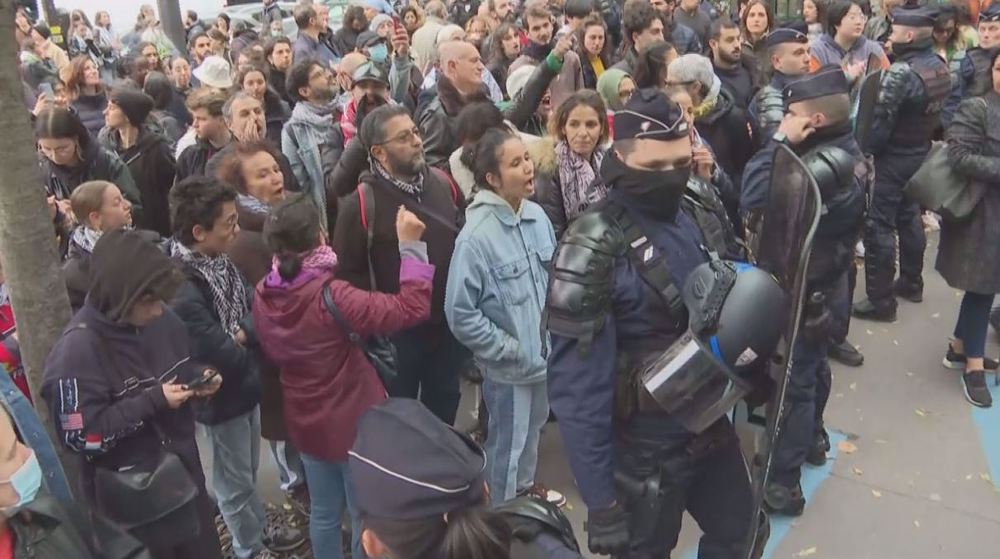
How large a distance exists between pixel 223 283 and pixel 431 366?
4.14ft

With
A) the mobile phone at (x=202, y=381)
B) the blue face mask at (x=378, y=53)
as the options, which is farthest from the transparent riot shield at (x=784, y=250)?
the blue face mask at (x=378, y=53)

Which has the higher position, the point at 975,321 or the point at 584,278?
the point at 584,278

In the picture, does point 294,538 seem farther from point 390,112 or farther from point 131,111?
point 131,111

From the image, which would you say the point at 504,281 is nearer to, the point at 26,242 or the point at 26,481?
the point at 26,242

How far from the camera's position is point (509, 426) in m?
3.89

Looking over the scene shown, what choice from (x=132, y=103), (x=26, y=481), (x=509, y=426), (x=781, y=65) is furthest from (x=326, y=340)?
(x=781, y=65)

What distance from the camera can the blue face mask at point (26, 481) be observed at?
2.08m

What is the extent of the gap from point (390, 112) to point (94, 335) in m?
1.71

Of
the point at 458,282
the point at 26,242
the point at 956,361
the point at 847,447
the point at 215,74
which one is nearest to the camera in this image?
the point at 26,242

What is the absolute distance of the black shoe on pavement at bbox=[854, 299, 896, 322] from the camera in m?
5.96

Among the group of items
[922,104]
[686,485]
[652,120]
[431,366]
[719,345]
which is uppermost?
[652,120]

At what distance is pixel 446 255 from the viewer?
4.06 m

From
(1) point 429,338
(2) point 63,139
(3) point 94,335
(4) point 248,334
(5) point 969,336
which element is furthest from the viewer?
(5) point 969,336

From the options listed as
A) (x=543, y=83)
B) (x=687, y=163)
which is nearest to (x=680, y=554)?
(x=687, y=163)
